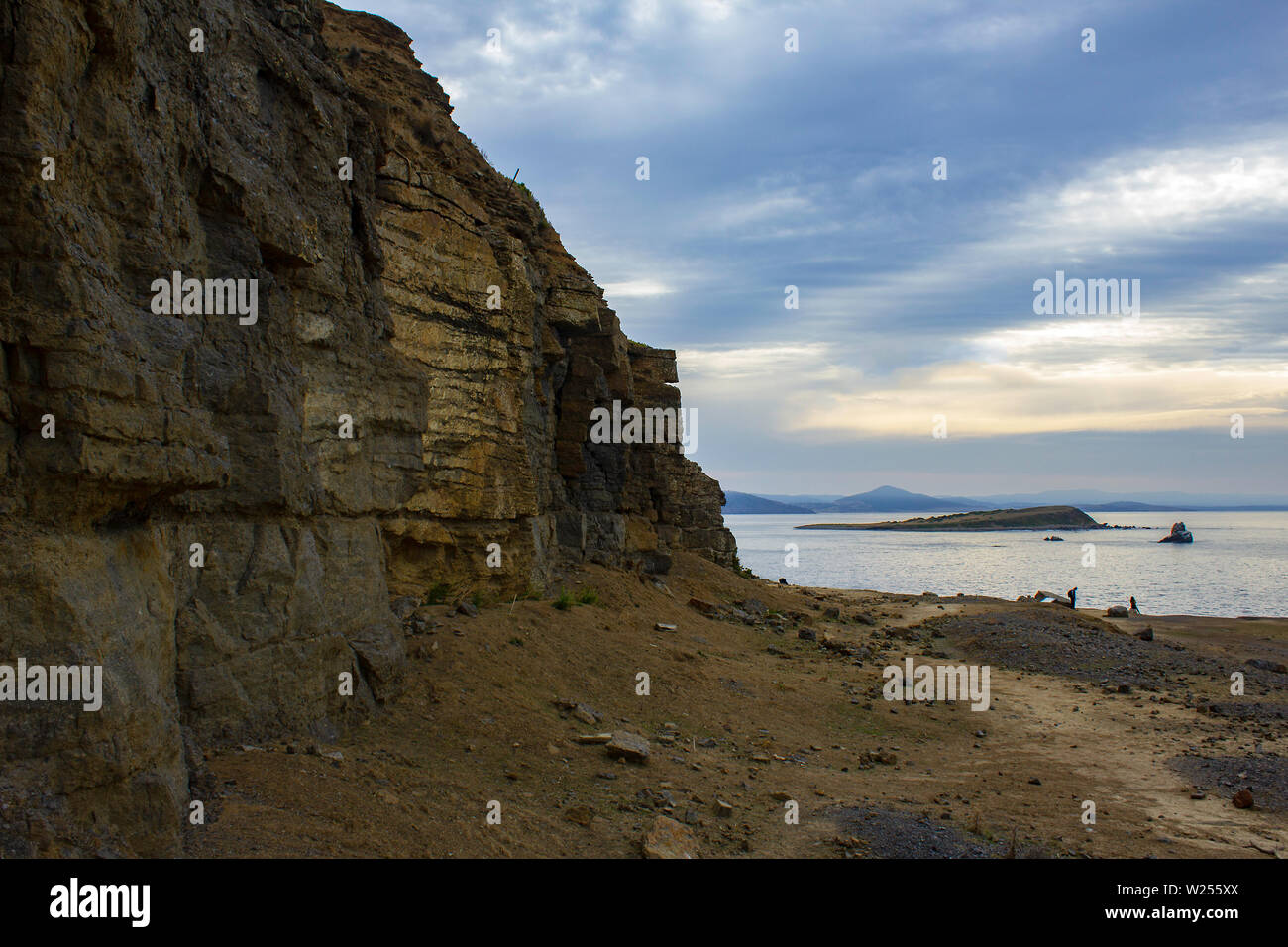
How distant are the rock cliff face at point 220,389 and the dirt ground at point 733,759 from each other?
0.89m

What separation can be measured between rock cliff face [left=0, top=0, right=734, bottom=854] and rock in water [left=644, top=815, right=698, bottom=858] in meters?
3.74

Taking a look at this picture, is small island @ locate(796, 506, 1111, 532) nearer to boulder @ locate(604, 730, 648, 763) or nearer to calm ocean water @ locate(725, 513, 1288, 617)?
calm ocean water @ locate(725, 513, 1288, 617)

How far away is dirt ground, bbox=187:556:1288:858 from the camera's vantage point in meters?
7.70

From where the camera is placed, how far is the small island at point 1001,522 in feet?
555

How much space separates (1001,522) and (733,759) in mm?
184400

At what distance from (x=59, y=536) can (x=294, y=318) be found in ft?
14.9

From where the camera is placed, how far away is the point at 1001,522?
179250 mm

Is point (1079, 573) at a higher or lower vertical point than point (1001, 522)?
lower
